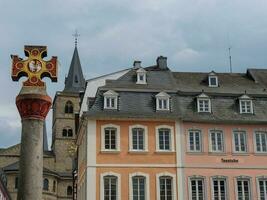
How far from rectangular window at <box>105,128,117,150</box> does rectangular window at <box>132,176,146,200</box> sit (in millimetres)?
2589

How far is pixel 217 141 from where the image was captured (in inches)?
1610

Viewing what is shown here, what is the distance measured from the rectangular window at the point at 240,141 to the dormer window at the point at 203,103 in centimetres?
256

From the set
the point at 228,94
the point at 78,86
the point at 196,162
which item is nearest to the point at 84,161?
the point at 196,162

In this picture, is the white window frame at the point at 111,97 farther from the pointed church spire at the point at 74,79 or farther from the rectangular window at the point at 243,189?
the pointed church spire at the point at 74,79

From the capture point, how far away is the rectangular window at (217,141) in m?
40.7

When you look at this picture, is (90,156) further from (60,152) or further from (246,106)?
(60,152)

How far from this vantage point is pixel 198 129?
4081 centimetres

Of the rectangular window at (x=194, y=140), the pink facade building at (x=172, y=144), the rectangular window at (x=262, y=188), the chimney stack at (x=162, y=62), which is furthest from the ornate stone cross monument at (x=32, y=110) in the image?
the chimney stack at (x=162, y=62)

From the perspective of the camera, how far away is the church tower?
98.2 metres

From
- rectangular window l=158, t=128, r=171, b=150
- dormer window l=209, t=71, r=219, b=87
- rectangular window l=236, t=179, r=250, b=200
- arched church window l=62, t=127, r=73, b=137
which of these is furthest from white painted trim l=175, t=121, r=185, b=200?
arched church window l=62, t=127, r=73, b=137

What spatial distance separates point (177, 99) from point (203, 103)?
1823mm

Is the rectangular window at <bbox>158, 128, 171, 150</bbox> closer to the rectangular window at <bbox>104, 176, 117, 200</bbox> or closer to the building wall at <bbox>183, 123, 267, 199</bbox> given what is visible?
the building wall at <bbox>183, 123, 267, 199</bbox>

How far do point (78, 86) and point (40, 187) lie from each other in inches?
3489

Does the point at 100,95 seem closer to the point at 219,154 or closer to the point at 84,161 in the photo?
the point at 84,161
